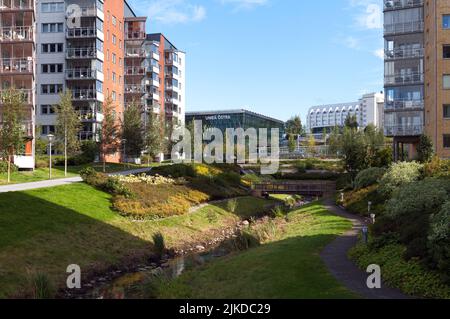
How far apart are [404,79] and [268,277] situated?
156ft

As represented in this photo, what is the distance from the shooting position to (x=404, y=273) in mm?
14930

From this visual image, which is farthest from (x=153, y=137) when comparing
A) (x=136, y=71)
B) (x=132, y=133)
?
(x=136, y=71)

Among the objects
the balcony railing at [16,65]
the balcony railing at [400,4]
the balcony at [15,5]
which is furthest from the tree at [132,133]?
the balcony railing at [400,4]

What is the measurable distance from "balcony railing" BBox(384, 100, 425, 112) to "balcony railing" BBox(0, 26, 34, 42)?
39.6 m

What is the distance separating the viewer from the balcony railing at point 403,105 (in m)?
57.0

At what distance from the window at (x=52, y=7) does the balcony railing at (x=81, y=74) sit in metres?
9.71

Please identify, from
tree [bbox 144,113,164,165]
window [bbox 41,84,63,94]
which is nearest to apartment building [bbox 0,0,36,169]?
tree [bbox 144,113,164,165]

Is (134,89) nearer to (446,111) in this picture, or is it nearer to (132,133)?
(132,133)

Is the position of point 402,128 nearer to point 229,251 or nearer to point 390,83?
point 390,83

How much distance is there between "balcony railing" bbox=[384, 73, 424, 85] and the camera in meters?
57.1

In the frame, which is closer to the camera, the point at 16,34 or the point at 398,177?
the point at 398,177

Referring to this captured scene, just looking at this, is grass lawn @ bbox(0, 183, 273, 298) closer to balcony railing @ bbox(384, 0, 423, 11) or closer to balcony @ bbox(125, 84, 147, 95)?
balcony railing @ bbox(384, 0, 423, 11)

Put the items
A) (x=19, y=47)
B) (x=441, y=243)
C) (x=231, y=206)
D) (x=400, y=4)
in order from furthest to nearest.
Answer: (x=400, y=4), (x=19, y=47), (x=231, y=206), (x=441, y=243)
